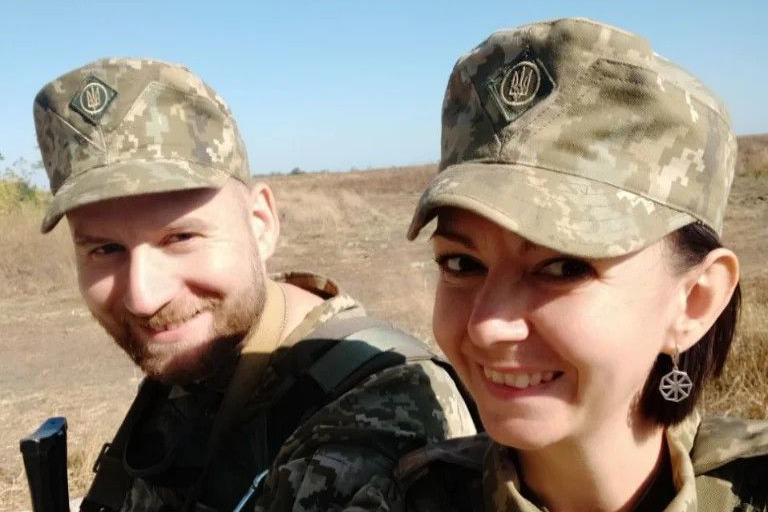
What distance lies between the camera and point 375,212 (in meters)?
21.5

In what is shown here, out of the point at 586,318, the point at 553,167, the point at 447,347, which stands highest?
the point at 553,167

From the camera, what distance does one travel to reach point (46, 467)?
281 cm

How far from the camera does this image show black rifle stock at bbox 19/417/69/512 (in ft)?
9.13

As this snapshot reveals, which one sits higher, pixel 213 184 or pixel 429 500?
pixel 213 184

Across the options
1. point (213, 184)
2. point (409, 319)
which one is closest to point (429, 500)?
point (213, 184)

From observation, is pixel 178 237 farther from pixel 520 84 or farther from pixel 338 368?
pixel 520 84

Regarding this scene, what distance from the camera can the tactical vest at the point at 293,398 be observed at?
2.25 m

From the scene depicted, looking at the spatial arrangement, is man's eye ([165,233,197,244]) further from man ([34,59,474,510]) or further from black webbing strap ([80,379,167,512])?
black webbing strap ([80,379,167,512])

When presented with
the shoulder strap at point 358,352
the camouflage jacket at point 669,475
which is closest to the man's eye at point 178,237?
the shoulder strap at point 358,352

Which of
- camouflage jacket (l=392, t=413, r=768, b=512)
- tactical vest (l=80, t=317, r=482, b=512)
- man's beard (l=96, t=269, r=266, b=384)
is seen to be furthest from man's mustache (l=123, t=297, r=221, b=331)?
camouflage jacket (l=392, t=413, r=768, b=512)

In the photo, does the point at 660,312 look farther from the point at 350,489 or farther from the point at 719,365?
the point at 350,489

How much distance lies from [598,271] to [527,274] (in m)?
0.12

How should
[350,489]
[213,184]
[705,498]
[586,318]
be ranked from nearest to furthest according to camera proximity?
[586,318], [705,498], [350,489], [213,184]

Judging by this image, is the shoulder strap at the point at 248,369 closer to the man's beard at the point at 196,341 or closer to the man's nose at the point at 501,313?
the man's beard at the point at 196,341
